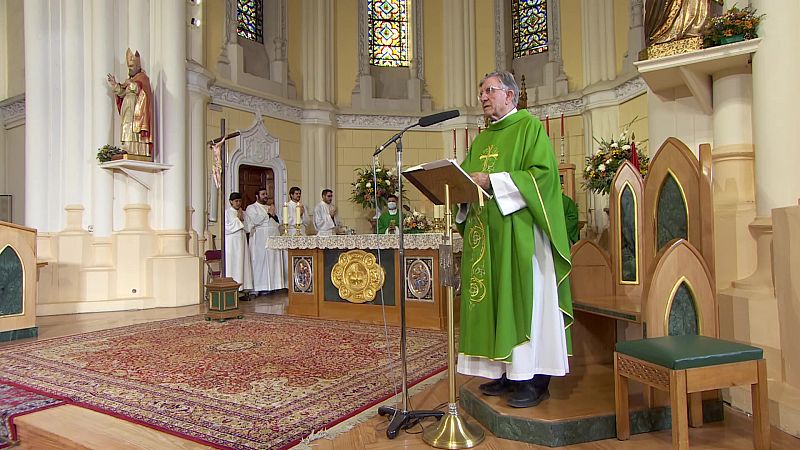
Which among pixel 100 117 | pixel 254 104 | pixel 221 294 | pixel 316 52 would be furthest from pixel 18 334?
pixel 316 52

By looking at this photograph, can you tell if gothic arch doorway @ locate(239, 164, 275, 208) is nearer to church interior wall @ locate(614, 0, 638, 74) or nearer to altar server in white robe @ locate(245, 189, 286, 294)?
altar server in white robe @ locate(245, 189, 286, 294)

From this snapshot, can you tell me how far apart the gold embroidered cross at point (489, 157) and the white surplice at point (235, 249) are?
7157mm

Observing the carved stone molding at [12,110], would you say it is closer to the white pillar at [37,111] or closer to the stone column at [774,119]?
the white pillar at [37,111]

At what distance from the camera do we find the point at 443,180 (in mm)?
2617

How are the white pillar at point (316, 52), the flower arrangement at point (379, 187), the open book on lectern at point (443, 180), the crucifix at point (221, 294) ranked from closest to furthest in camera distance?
1. the open book on lectern at point (443, 180)
2. the crucifix at point (221, 294)
3. the flower arrangement at point (379, 187)
4. the white pillar at point (316, 52)

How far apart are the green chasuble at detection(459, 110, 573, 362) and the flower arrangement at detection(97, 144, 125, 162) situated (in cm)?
676

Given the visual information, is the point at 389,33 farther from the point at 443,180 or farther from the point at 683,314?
the point at 683,314

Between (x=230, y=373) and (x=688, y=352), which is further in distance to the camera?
(x=230, y=373)

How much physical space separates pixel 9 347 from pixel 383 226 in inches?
190

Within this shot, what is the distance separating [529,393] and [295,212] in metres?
5.98

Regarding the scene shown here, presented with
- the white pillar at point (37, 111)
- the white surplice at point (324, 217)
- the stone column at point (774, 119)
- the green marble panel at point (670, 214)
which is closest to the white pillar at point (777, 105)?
the stone column at point (774, 119)

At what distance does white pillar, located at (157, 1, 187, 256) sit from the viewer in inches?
334

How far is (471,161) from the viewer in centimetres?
326

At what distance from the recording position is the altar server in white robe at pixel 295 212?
753cm
